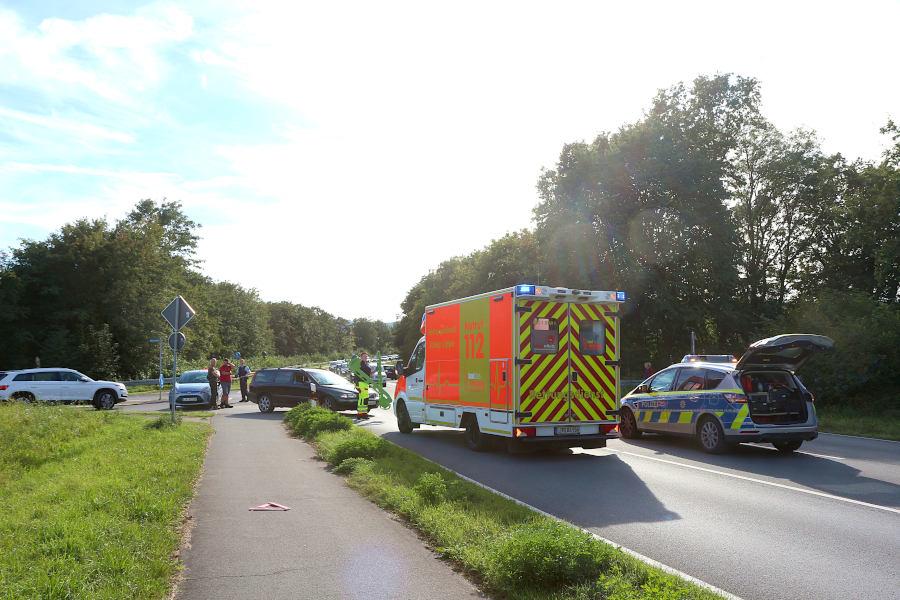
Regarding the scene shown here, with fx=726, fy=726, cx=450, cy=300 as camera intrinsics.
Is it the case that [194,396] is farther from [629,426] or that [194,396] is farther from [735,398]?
[735,398]

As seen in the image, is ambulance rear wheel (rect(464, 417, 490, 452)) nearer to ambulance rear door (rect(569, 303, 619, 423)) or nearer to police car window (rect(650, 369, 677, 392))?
ambulance rear door (rect(569, 303, 619, 423))

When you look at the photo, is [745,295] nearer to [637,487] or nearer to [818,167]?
[818,167]

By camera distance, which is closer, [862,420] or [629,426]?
[629,426]

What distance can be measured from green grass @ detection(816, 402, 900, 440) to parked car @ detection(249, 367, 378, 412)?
13.3 metres

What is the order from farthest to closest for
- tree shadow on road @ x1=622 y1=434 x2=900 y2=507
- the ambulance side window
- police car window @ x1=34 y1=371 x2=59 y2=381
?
police car window @ x1=34 y1=371 x2=59 y2=381, the ambulance side window, tree shadow on road @ x1=622 y1=434 x2=900 y2=507

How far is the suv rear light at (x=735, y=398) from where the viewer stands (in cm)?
1245

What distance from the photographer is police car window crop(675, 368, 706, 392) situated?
13430mm

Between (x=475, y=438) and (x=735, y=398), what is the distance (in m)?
4.72

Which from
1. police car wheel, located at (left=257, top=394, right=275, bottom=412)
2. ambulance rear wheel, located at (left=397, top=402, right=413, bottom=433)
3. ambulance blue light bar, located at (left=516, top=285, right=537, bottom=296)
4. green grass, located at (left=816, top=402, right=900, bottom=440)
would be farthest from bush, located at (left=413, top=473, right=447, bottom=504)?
police car wheel, located at (left=257, top=394, right=275, bottom=412)

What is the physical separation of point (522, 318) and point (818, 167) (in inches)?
1385

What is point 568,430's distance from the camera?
12.6 m

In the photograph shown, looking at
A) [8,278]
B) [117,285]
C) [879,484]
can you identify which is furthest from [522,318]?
[8,278]

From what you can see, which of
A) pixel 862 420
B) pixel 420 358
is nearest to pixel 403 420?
pixel 420 358

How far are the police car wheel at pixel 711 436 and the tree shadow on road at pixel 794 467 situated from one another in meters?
0.14
